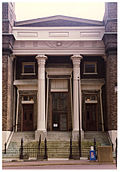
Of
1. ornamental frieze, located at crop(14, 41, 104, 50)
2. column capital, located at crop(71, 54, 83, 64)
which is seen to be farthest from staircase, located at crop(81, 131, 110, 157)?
ornamental frieze, located at crop(14, 41, 104, 50)

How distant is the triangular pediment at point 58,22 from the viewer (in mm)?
34125

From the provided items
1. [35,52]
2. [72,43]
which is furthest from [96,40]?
[35,52]

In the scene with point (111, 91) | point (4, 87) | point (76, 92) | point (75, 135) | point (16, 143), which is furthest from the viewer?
point (76, 92)

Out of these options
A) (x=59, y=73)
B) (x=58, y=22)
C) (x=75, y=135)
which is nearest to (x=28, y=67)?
(x=59, y=73)

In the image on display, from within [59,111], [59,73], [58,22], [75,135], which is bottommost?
[75,135]

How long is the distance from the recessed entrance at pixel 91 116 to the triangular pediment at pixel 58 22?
780 centimetres

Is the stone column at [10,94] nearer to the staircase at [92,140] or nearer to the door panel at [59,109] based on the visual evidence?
the door panel at [59,109]

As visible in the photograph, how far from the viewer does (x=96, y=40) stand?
3278 cm

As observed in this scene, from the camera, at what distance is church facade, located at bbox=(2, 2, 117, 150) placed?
31.3 meters

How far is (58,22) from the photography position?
34.3 m

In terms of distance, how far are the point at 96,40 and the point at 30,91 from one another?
7961 mm

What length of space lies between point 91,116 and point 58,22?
961 cm

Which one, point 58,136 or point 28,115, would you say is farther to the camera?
point 28,115

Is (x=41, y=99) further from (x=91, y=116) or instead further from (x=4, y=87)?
(x=91, y=116)
